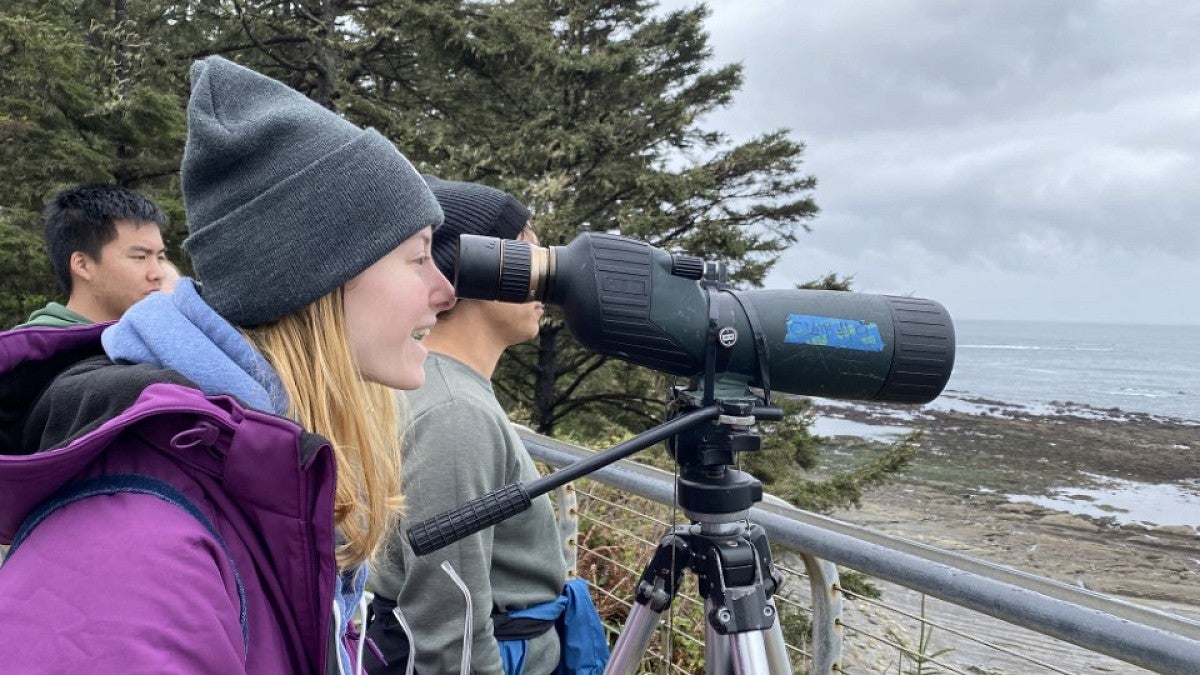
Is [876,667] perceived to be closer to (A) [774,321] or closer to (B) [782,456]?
(A) [774,321]

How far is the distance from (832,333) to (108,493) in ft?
3.66

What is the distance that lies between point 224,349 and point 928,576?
119cm

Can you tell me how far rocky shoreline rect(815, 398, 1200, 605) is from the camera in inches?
586

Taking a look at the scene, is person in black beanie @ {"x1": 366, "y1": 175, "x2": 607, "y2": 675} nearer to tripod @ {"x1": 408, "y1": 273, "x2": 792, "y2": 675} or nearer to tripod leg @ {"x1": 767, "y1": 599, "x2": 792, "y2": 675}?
tripod @ {"x1": 408, "y1": 273, "x2": 792, "y2": 675}

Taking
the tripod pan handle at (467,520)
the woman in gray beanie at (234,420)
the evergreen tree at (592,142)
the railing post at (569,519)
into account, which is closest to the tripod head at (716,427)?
the tripod pan handle at (467,520)

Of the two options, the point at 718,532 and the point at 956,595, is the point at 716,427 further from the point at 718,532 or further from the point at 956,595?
the point at 956,595

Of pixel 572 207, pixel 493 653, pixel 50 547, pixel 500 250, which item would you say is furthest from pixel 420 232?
pixel 572 207

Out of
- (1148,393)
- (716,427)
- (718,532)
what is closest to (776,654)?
(718,532)

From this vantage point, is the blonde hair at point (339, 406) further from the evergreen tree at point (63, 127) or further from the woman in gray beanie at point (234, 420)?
the evergreen tree at point (63, 127)

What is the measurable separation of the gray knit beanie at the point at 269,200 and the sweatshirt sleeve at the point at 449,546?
593mm

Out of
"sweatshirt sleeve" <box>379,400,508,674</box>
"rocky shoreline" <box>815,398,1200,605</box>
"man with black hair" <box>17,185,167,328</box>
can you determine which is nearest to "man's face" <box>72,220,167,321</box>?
"man with black hair" <box>17,185,167,328</box>

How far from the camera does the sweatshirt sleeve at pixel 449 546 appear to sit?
1.59 m

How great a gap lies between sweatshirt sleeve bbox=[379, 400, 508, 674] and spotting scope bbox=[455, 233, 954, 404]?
32 cm

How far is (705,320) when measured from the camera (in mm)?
1425
